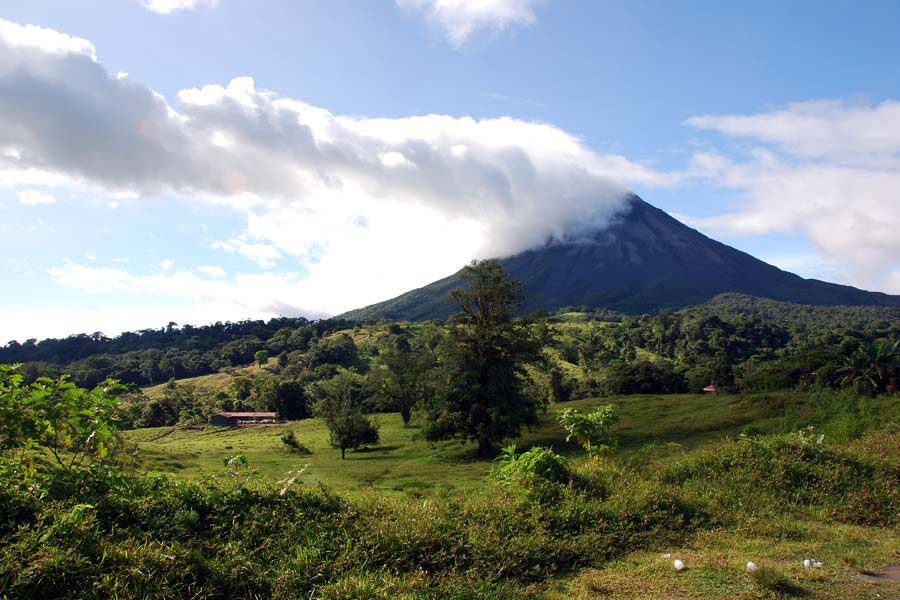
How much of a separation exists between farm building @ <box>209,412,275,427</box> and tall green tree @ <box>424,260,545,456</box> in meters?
42.6

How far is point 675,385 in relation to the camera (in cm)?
6212

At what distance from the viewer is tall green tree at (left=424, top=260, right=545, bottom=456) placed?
29703 mm

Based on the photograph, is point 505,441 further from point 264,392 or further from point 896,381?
→ point 264,392

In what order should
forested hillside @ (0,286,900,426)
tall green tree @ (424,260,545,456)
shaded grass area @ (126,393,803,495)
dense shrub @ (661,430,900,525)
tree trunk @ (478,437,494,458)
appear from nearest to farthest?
1. dense shrub @ (661,430,900,525)
2. shaded grass area @ (126,393,803,495)
3. tall green tree @ (424,260,545,456)
4. tree trunk @ (478,437,494,458)
5. forested hillside @ (0,286,900,426)

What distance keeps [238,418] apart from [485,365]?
1973 inches

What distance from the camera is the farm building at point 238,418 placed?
220 ft

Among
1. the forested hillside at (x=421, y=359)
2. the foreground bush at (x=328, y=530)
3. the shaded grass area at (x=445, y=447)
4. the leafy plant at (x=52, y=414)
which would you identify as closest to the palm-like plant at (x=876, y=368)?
the forested hillside at (x=421, y=359)

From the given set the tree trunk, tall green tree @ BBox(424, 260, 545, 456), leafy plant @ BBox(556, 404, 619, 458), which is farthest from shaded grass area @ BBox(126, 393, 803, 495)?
leafy plant @ BBox(556, 404, 619, 458)

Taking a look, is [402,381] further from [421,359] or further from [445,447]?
[445,447]

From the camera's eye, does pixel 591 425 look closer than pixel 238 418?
Yes

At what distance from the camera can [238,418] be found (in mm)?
69375

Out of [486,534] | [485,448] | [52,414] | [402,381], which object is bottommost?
[485,448]

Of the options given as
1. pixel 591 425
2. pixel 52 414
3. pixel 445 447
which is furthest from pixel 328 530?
pixel 445 447

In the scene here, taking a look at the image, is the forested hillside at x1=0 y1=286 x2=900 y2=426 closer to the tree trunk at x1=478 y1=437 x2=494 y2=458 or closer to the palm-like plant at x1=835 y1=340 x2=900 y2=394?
the palm-like plant at x1=835 y1=340 x2=900 y2=394
